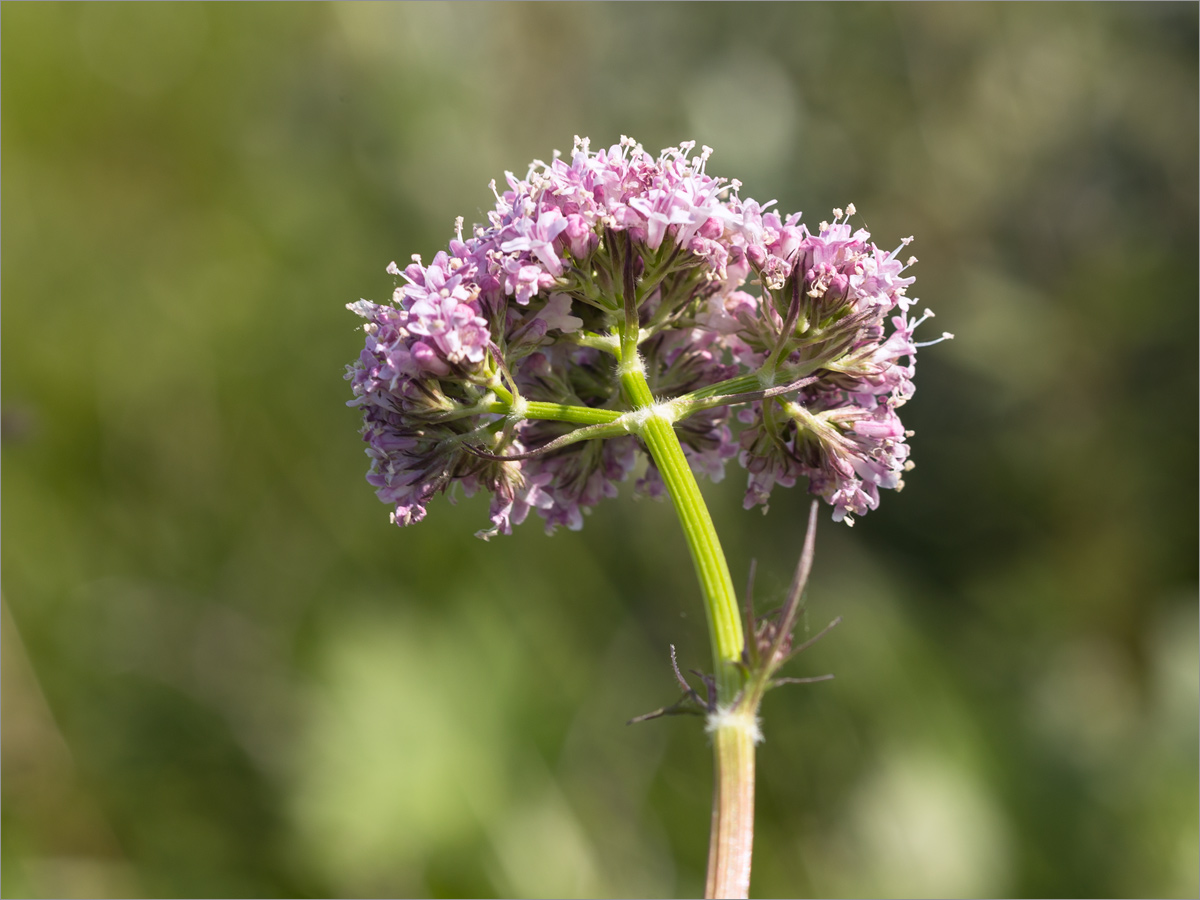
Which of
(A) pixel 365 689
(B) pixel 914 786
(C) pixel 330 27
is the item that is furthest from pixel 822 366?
(C) pixel 330 27

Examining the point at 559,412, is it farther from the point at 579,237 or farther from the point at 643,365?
the point at 579,237

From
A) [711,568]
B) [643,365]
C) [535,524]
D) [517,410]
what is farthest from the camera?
[535,524]

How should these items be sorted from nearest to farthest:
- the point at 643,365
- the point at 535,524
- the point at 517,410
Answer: the point at 517,410, the point at 643,365, the point at 535,524

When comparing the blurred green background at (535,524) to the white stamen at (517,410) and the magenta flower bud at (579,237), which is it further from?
the magenta flower bud at (579,237)

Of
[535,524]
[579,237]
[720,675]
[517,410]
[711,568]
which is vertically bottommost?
[720,675]

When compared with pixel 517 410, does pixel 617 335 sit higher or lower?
higher

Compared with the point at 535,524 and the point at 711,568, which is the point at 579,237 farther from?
the point at 535,524

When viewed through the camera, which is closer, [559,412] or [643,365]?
[559,412]

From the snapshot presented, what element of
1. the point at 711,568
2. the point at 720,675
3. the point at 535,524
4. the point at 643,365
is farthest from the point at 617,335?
the point at 535,524
